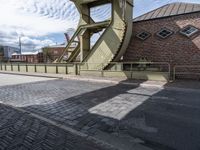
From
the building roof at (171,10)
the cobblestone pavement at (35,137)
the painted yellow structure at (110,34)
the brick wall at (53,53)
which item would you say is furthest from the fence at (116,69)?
the brick wall at (53,53)

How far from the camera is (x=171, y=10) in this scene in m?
15.7

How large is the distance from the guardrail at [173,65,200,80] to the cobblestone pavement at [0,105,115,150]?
33.2ft

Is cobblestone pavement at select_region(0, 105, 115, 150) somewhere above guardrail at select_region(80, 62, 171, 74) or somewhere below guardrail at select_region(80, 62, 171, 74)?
below

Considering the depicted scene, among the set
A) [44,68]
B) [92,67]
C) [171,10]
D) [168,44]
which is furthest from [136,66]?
[44,68]

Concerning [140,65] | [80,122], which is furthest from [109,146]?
[140,65]

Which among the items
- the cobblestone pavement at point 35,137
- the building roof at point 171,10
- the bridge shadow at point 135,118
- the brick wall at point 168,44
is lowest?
the cobblestone pavement at point 35,137

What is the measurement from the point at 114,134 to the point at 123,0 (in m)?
12.5

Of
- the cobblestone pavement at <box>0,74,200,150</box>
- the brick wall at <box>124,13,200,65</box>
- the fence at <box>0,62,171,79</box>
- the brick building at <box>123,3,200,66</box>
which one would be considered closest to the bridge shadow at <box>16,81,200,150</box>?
the cobblestone pavement at <box>0,74,200,150</box>

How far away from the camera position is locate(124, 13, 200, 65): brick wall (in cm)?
1311

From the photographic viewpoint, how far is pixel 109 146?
360cm

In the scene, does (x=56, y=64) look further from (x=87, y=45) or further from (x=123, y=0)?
(x=123, y=0)

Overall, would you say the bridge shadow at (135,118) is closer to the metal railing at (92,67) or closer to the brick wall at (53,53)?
the metal railing at (92,67)

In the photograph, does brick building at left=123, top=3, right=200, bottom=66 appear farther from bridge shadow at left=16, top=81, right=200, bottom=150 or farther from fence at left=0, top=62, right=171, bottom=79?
bridge shadow at left=16, top=81, right=200, bottom=150

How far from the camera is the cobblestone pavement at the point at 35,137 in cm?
360
